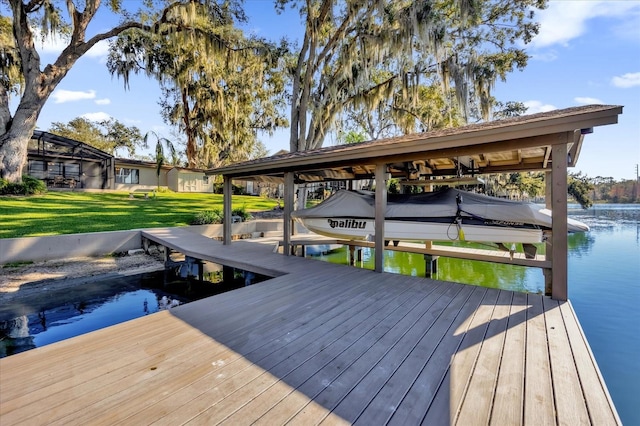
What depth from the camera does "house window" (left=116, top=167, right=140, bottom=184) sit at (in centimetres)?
2330

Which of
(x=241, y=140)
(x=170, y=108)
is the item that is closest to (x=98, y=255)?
(x=241, y=140)

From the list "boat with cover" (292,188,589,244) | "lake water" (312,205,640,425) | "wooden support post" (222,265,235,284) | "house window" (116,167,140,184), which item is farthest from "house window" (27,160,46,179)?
"boat with cover" (292,188,589,244)

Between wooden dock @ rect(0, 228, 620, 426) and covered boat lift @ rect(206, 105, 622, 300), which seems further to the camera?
covered boat lift @ rect(206, 105, 622, 300)

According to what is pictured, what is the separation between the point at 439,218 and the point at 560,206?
5.39 feet

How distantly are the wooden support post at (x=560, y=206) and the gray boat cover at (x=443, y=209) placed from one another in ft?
2.22

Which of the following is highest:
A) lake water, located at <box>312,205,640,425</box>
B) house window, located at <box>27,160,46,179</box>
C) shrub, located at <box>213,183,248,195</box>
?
house window, located at <box>27,160,46,179</box>

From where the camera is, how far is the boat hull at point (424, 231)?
4.39m

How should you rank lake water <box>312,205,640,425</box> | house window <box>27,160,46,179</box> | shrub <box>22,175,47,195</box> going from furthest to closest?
1. house window <box>27,160,46,179</box>
2. shrub <box>22,175,47,195</box>
3. lake water <box>312,205,640,425</box>

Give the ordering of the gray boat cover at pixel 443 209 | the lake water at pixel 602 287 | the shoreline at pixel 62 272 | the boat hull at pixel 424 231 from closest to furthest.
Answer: the lake water at pixel 602 287, the gray boat cover at pixel 443 209, the boat hull at pixel 424 231, the shoreline at pixel 62 272

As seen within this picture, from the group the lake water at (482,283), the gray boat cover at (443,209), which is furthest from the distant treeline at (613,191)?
the gray boat cover at (443,209)

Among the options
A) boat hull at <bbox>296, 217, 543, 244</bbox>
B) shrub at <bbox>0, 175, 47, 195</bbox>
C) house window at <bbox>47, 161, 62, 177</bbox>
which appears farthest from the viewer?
house window at <bbox>47, 161, 62, 177</bbox>

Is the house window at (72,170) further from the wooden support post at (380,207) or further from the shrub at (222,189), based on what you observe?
the wooden support post at (380,207)

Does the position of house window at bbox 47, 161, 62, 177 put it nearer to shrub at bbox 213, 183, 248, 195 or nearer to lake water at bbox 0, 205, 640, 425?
shrub at bbox 213, 183, 248, 195

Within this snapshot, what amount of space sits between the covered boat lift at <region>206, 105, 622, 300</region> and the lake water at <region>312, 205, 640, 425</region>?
1.28 meters
